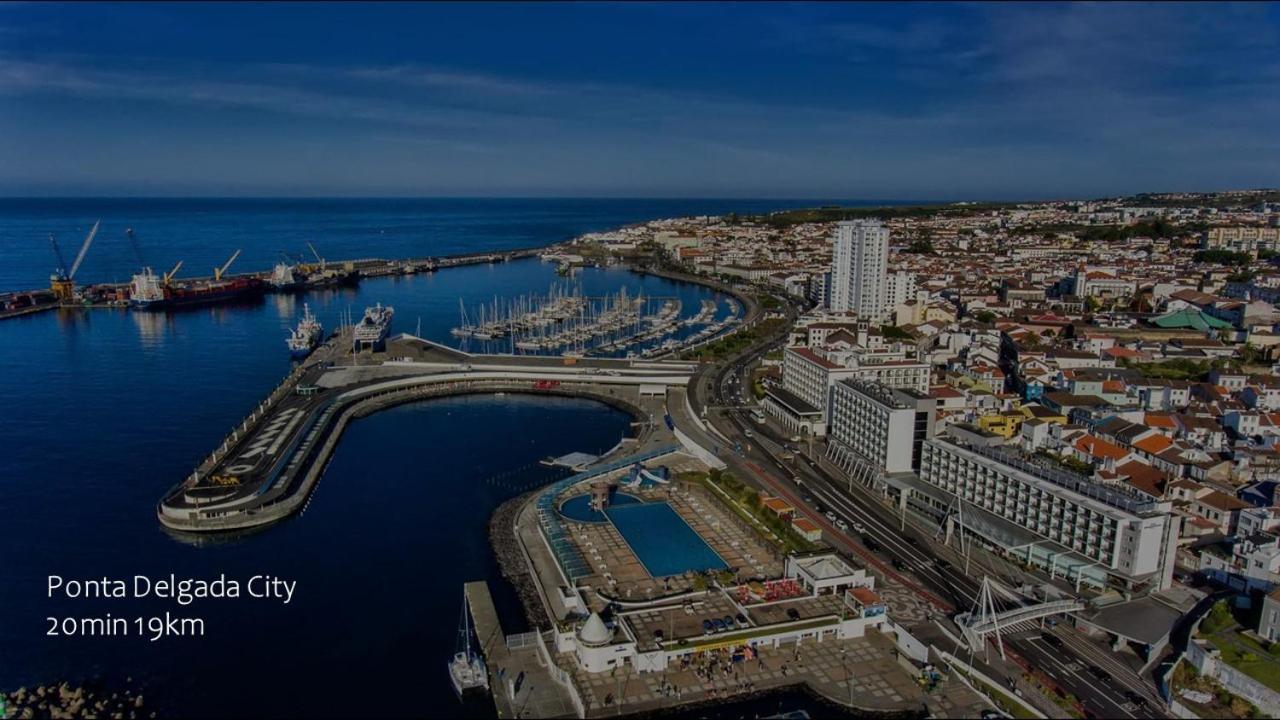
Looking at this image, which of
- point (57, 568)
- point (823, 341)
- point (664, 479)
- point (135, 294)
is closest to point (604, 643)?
point (664, 479)

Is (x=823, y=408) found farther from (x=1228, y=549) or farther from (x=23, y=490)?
(x=23, y=490)

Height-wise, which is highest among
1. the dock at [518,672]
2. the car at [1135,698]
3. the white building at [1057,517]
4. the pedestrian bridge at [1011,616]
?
the white building at [1057,517]

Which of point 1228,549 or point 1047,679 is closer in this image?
point 1047,679

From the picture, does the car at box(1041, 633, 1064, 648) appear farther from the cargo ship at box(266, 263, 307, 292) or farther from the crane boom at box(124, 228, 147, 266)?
the crane boom at box(124, 228, 147, 266)

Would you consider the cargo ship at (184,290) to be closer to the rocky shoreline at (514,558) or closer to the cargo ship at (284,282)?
the cargo ship at (284,282)

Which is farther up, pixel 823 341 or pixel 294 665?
pixel 823 341

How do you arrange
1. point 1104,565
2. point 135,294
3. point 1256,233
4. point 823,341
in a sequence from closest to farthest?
point 1104,565 → point 823,341 → point 135,294 → point 1256,233

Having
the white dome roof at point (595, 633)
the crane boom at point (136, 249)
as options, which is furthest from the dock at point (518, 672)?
the crane boom at point (136, 249)
